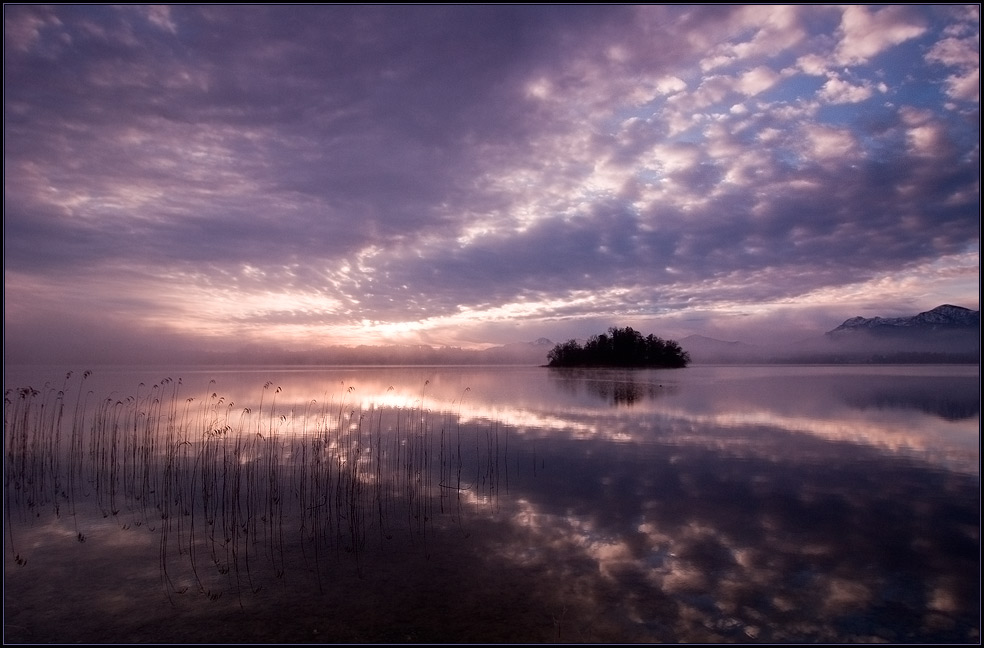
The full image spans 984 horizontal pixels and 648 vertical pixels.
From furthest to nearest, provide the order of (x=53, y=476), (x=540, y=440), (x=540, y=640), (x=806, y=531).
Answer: (x=540, y=440)
(x=53, y=476)
(x=806, y=531)
(x=540, y=640)

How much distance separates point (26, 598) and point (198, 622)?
3.08m

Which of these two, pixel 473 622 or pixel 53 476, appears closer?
pixel 473 622

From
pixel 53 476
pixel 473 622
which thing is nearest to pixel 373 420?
pixel 53 476

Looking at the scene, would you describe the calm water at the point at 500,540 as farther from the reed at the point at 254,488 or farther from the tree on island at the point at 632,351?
the tree on island at the point at 632,351

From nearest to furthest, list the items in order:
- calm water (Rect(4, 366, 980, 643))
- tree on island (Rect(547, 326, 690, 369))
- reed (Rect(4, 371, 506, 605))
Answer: calm water (Rect(4, 366, 980, 643))
reed (Rect(4, 371, 506, 605))
tree on island (Rect(547, 326, 690, 369))

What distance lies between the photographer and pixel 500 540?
954 centimetres

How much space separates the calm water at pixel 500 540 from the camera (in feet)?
22.0

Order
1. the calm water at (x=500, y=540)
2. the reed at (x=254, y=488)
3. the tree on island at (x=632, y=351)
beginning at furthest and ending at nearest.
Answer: the tree on island at (x=632, y=351), the reed at (x=254, y=488), the calm water at (x=500, y=540)

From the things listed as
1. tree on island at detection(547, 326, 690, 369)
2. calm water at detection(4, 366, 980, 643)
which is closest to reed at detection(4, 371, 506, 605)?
calm water at detection(4, 366, 980, 643)

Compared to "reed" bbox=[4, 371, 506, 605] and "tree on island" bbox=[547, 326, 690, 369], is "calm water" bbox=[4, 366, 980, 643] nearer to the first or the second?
"reed" bbox=[4, 371, 506, 605]

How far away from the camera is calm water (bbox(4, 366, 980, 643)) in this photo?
6.71 metres

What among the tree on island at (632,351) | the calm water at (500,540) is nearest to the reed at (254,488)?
the calm water at (500,540)

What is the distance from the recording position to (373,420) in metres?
25.5

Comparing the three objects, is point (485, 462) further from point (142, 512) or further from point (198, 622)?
point (198, 622)
